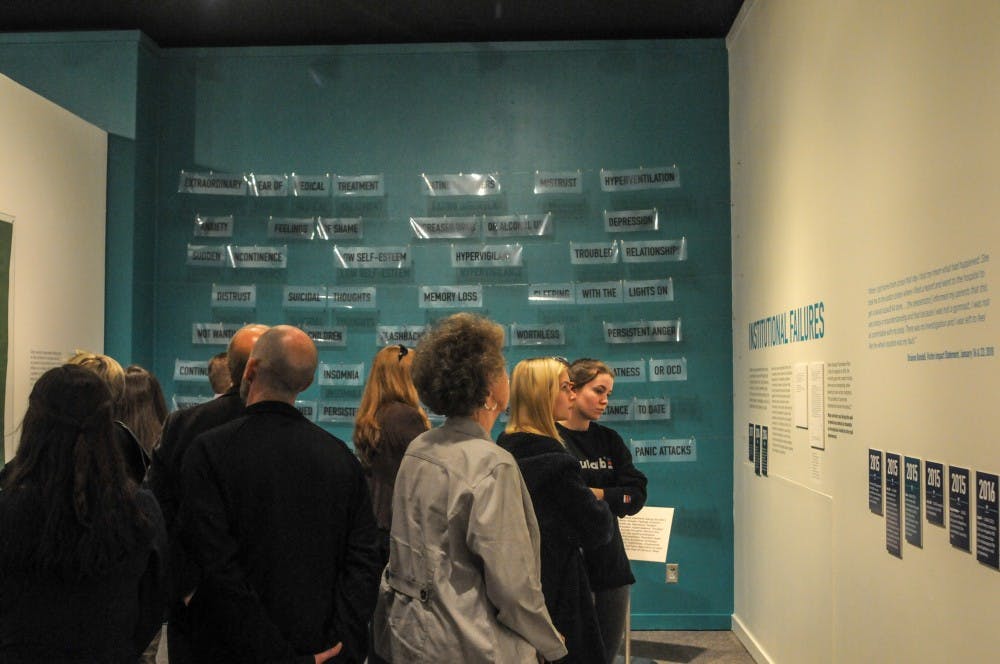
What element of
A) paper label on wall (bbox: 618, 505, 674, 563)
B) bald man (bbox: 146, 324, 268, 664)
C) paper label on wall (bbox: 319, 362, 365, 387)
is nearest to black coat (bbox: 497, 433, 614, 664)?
bald man (bbox: 146, 324, 268, 664)

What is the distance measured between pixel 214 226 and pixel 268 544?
428cm

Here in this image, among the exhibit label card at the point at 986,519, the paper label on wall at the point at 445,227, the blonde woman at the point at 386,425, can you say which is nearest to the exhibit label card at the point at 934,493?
the exhibit label card at the point at 986,519

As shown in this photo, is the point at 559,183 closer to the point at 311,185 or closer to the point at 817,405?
the point at 311,185

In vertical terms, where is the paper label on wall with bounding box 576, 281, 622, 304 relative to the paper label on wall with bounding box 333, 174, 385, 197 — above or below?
below

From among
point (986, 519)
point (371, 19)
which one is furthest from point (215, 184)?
point (986, 519)

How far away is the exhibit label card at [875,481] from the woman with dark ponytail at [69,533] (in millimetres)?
2281

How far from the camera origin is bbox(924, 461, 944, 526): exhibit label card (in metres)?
2.74

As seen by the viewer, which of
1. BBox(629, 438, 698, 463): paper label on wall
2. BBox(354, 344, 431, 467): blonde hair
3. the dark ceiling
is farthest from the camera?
BBox(629, 438, 698, 463): paper label on wall

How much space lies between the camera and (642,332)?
19.6ft

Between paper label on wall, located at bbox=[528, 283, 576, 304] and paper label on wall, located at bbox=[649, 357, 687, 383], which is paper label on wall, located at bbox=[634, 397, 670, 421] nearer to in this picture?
paper label on wall, located at bbox=[649, 357, 687, 383]

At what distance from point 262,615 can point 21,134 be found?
139 inches

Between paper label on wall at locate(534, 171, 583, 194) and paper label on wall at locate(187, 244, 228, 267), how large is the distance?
1997 millimetres

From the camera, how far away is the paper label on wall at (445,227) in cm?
607

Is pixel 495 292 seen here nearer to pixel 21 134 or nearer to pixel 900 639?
pixel 21 134
